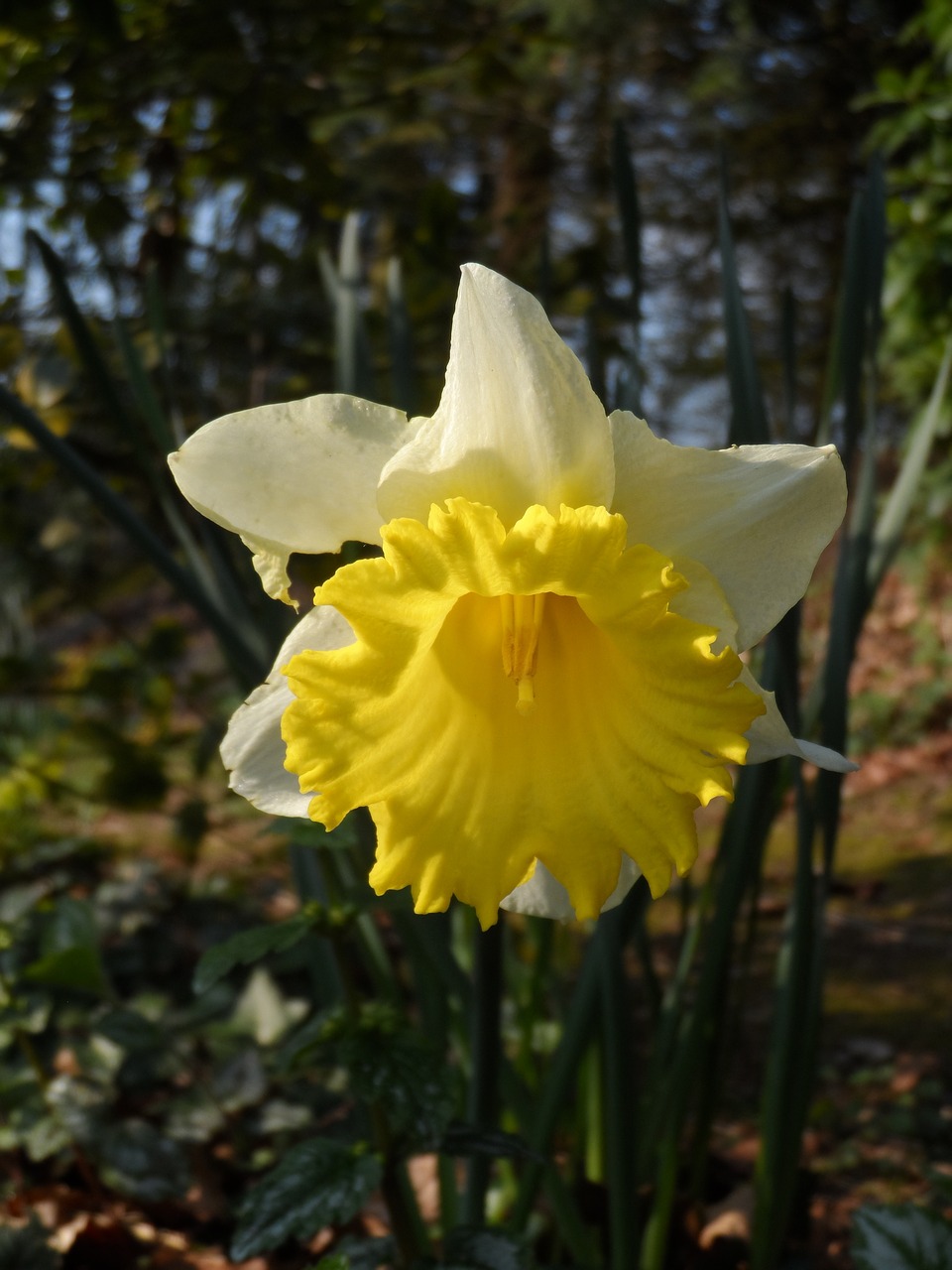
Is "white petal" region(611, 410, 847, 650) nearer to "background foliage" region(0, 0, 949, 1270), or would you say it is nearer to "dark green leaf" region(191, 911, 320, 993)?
"background foliage" region(0, 0, 949, 1270)

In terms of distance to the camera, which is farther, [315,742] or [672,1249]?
[672,1249]

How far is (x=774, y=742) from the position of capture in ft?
2.56

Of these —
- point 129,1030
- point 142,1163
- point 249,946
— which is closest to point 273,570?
point 249,946

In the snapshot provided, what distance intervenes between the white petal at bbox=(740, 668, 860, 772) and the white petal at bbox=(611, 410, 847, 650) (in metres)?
0.04

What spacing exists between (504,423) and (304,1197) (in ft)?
2.20

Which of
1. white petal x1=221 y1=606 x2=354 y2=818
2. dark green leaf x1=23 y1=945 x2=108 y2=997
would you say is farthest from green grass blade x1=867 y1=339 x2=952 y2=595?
dark green leaf x1=23 y1=945 x2=108 y2=997

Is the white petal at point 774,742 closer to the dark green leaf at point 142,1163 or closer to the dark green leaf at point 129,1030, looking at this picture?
the dark green leaf at point 129,1030

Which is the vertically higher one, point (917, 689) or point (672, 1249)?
point (672, 1249)

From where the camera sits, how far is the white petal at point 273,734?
806mm

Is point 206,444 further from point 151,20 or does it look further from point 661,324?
point 661,324

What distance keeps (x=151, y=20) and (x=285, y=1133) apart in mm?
2042

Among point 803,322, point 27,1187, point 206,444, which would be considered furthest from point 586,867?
point 803,322

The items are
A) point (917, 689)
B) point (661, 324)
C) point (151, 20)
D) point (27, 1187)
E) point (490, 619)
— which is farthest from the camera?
point (661, 324)

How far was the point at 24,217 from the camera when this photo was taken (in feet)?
7.11
